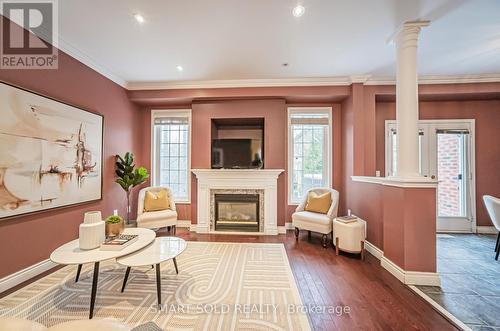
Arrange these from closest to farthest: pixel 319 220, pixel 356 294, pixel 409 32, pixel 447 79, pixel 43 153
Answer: pixel 356 294 < pixel 409 32 < pixel 43 153 < pixel 319 220 < pixel 447 79

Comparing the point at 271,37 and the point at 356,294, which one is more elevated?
the point at 271,37

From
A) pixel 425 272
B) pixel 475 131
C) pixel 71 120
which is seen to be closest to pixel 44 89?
pixel 71 120

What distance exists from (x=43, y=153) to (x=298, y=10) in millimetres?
3355

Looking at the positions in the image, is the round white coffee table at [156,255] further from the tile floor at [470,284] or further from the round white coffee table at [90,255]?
the tile floor at [470,284]

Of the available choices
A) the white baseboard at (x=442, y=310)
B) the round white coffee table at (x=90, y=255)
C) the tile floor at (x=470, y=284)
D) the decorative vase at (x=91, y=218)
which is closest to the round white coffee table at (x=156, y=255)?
the round white coffee table at (x=90, y=255)

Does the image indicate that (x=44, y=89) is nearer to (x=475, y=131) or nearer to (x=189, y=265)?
(x=189, y=265)

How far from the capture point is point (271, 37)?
Answer: 2.54m

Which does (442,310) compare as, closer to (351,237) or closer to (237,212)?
(351,237)

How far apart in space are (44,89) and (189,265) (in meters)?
2.83

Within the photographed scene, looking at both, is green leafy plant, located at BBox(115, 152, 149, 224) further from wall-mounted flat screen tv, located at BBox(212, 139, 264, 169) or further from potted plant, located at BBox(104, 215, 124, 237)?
potted plant, located at BBox(104, 215, 124, 237)

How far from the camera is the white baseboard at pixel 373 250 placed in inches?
111

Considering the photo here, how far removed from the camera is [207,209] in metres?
4.02

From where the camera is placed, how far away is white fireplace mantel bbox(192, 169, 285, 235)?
3939 millimetres

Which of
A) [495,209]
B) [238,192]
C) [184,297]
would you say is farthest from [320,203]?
[184,297]
